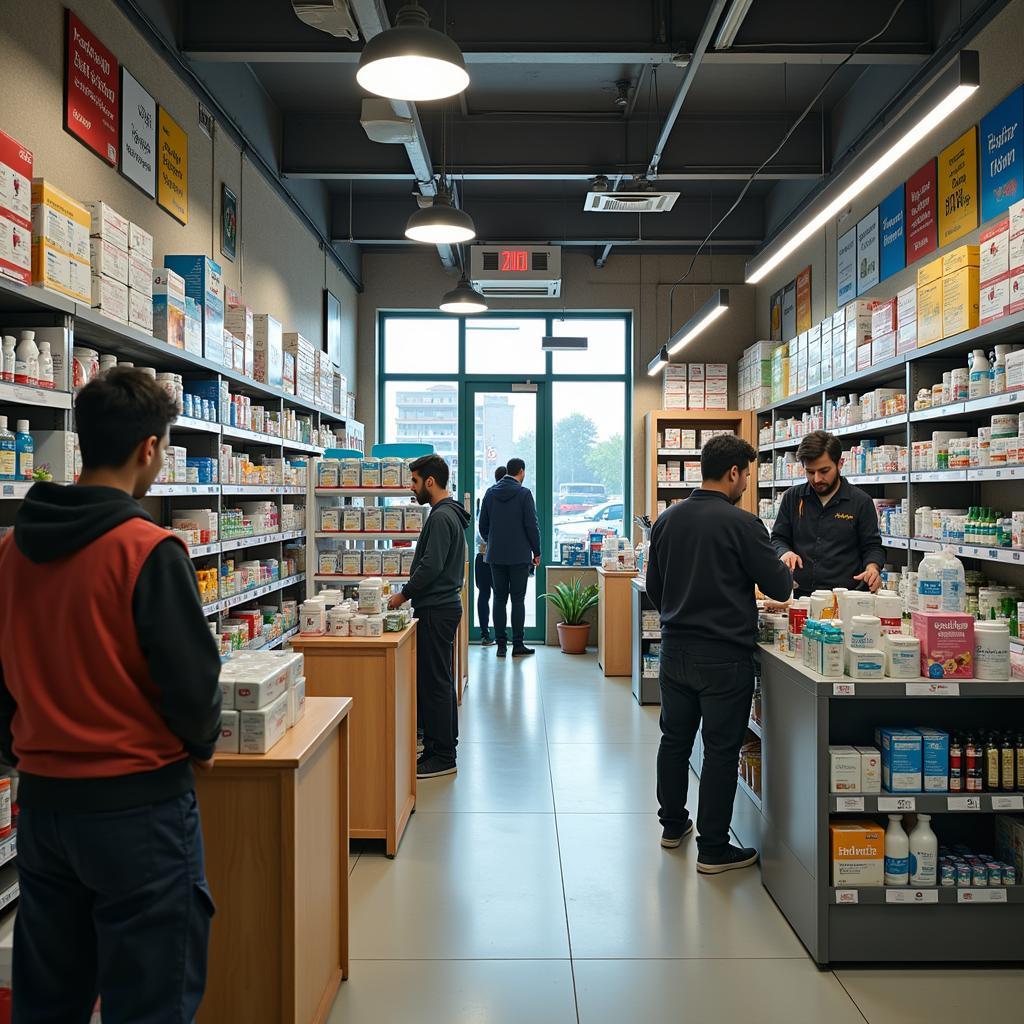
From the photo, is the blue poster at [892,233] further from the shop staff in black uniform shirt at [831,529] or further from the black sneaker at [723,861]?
the black sneaker at [723,861]

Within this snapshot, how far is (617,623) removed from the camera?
878cm

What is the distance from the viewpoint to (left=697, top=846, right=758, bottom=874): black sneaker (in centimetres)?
404

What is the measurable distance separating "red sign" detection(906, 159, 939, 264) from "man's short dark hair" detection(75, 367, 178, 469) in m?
5.73

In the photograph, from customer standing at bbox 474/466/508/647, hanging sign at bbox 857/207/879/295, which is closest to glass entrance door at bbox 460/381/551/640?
customer standing at bbox 474/466/508/647

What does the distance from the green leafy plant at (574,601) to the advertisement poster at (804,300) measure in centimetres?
380

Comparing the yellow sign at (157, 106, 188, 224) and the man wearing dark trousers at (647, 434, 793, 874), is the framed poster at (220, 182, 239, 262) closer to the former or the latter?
the yellow sign at (157, 106, 188, 224)

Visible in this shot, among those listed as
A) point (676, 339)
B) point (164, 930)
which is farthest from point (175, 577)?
point (676, 339)

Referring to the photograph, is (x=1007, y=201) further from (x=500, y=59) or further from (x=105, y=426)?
(x=105, y=426)

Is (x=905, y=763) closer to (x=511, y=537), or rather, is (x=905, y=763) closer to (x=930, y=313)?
(x=930, y=313)

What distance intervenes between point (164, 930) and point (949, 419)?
5.18 meters

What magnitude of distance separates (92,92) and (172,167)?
3.30ft

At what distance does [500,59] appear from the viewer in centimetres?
567

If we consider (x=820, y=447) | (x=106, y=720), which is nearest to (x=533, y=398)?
(x=820, y=447)

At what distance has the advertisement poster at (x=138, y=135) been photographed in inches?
180
